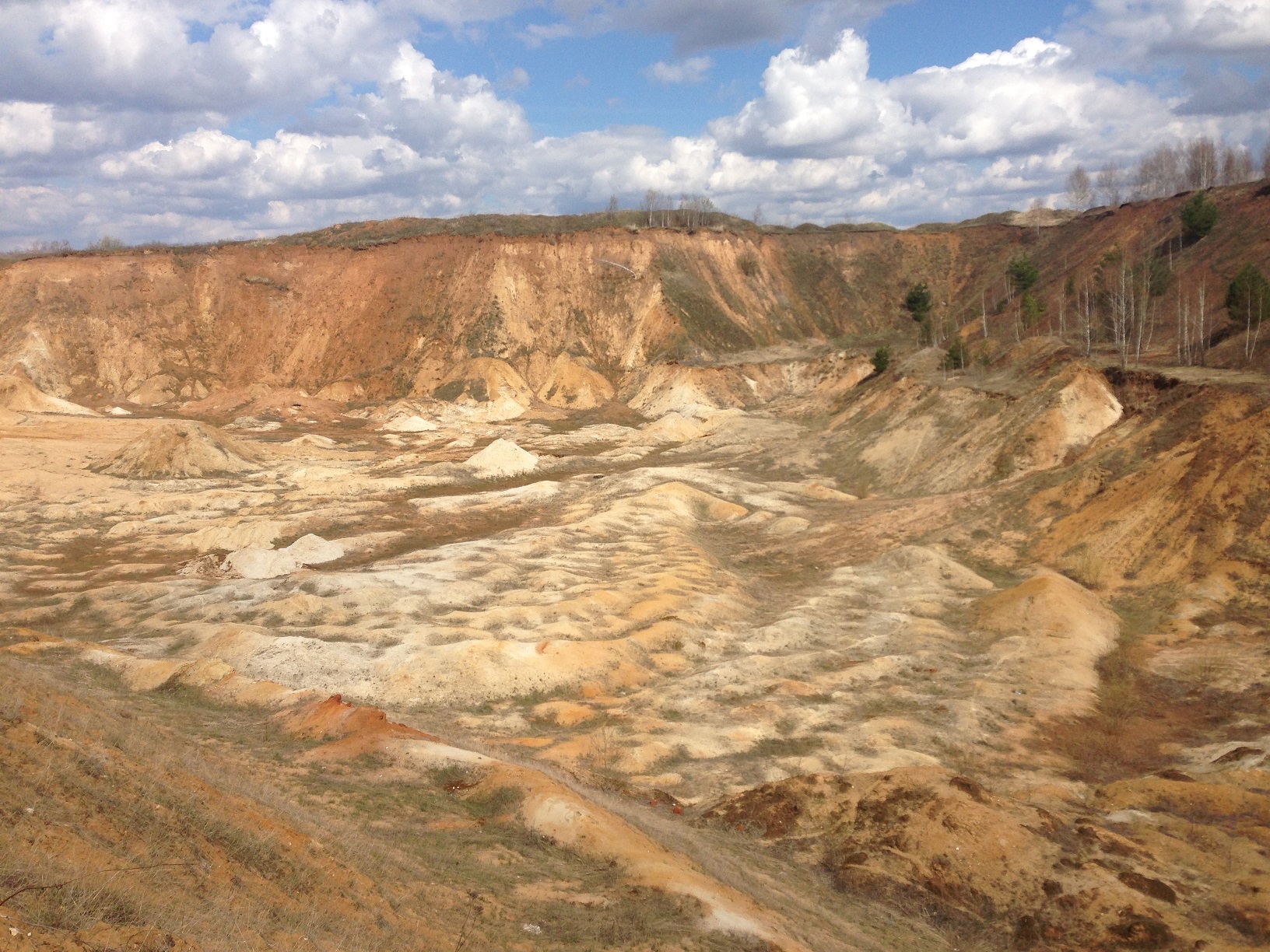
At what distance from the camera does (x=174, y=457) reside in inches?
2258

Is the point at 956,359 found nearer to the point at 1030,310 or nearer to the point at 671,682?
the point at 1030,310

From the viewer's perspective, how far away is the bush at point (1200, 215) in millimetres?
69062

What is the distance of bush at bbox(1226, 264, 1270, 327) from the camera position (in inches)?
1836

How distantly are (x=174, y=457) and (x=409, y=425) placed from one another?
74.3ft

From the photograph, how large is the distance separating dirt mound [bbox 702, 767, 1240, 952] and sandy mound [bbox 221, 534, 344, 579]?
2838cm

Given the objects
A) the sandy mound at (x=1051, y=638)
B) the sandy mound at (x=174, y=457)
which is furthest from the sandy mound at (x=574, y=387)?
the sandy mound at (x=1051, y=638)

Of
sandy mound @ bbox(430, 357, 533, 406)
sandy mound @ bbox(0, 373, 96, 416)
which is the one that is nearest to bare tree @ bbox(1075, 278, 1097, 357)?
sandy mound @ bbox(430, 357, 533, 406)

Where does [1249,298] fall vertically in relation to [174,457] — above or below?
above

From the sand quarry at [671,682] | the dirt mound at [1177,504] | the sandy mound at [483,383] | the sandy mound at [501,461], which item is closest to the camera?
the sand quarry at [671,682]

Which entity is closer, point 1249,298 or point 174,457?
point 1249,298

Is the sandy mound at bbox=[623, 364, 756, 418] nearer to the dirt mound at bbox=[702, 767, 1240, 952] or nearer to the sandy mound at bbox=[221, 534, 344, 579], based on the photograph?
the sandy mound at bbox=[221, 534, 344, 579]

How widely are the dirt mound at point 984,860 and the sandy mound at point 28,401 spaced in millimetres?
76588

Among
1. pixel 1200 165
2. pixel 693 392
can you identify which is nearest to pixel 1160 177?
pixel 1200 165

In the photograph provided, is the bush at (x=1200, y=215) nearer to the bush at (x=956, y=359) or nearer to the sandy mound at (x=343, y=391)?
the bush at (x=956, y=359)
